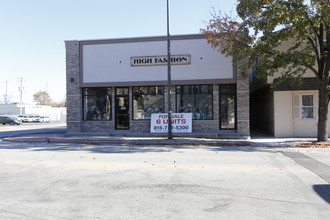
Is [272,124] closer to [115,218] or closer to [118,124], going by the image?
[118,124]

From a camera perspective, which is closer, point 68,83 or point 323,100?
point 323,100

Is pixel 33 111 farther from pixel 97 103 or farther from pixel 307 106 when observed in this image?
pixel 307 106

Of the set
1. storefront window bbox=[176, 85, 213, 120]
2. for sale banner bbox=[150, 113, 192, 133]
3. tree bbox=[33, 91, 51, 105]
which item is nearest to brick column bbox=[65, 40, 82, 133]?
for sale banner bbox=[150, 113, 192, 133]

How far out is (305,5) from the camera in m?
12.9

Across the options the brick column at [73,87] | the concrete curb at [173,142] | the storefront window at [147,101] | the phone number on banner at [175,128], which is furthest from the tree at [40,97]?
the phone number on banner at [175,128]

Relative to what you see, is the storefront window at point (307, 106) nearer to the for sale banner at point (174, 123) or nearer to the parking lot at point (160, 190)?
the for sale banner at point (174, 123)

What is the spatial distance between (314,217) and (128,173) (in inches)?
176

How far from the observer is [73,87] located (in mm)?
19734

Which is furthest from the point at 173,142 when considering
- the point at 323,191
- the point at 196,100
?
the point at 323,191

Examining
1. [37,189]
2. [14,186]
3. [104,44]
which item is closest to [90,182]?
[37,189]

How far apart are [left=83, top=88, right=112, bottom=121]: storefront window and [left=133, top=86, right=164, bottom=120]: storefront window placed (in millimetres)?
1820

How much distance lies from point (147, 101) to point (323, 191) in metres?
14.1

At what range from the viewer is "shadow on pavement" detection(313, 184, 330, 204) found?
5.57m

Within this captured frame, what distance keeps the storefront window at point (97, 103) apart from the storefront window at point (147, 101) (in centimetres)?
182
